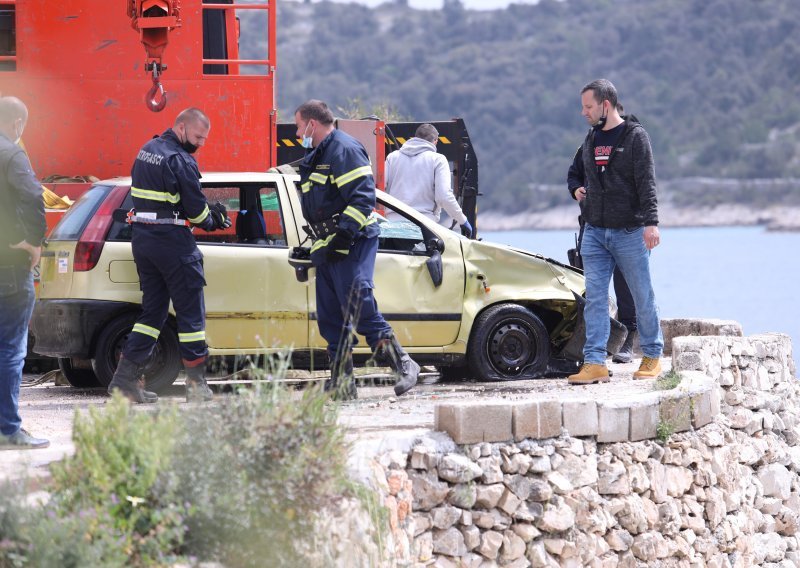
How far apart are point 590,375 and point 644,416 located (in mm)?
1805

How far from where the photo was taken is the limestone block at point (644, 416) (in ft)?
25.0

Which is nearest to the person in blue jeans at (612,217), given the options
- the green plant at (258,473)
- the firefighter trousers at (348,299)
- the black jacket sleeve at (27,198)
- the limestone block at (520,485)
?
the firefighter trousers at (348,299)

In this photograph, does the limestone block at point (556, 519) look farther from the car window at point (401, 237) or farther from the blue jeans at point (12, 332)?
the car window at point (401, 237)

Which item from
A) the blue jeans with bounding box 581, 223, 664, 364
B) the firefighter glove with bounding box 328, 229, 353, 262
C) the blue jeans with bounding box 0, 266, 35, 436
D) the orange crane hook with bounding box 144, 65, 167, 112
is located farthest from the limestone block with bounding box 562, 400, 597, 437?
the orange crane hook with bounding box 144, 65, 167, 112

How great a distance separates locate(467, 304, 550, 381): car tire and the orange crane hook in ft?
10.1

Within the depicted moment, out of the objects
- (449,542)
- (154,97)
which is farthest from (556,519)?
(154,97)

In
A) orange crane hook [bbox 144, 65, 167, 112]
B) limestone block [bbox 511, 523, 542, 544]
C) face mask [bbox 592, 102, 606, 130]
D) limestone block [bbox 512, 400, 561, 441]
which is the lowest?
limestone block [bbox 511, 523, 542, 544]

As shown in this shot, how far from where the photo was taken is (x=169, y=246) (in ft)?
27.2

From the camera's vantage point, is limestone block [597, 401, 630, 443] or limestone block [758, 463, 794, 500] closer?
limestone block [597, 401, 630, 443]

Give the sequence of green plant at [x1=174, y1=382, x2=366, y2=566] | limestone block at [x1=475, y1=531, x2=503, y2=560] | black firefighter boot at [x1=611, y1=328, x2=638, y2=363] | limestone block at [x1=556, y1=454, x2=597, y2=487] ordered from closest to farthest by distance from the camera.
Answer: green plant at [x1=174, y1=382, x2=366, y2=566] < limestone block at [x1=475, y1=531, x2=503, y2=560] < limestone block at [x1=556, y1=454, x2=597, y2=487] < black firefighter boot at [x1=611, y1=328, x2=638, y2=363]

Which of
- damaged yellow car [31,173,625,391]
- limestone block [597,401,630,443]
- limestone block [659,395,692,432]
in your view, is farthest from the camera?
damaged yellow car [31,173,625,391]

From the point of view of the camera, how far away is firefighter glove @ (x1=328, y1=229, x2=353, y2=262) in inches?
321

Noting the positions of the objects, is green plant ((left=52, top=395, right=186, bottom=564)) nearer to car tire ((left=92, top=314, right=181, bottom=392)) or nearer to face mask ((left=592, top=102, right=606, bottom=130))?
car tire ((left=92, top=314, right=181, bottom=392))

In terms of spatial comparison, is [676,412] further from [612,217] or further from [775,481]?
[775,481]
